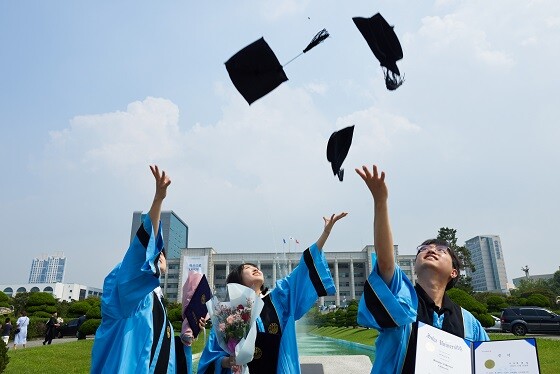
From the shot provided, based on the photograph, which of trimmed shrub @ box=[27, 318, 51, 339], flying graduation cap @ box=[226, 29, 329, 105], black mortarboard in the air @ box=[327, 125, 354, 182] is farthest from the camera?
trimmed shrub @ box=[27, 318, 51, 339]

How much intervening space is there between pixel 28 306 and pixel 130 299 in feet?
105

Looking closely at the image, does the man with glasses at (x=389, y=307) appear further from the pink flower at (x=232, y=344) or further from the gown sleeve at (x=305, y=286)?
the pink flower at (x=232, y=344)

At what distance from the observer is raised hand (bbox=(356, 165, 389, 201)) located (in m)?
2.60

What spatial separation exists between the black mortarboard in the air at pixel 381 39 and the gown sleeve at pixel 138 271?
8.40 ft

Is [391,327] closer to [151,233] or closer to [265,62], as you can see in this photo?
[151,233]

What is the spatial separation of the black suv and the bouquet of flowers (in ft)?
67.2

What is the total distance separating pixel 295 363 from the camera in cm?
355

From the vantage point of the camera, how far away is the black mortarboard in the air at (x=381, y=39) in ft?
13.7

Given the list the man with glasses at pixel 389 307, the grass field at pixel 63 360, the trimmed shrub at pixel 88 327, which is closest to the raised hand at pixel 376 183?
the man with glasses at pixel 389 307

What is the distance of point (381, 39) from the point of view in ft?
13.9

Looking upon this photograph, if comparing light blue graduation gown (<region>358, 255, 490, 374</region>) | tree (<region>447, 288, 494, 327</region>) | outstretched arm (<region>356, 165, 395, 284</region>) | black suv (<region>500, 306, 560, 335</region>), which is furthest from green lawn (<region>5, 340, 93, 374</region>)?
black suv (<region>500, 306, 560, 335</region>)

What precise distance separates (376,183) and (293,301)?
1.57 m

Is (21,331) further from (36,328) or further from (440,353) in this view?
(440,353)

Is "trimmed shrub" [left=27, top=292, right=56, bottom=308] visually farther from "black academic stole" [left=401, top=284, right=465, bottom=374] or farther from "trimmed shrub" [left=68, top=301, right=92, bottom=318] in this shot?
"black academic stole" [left=401, top=284, right=465, bottom=374]
